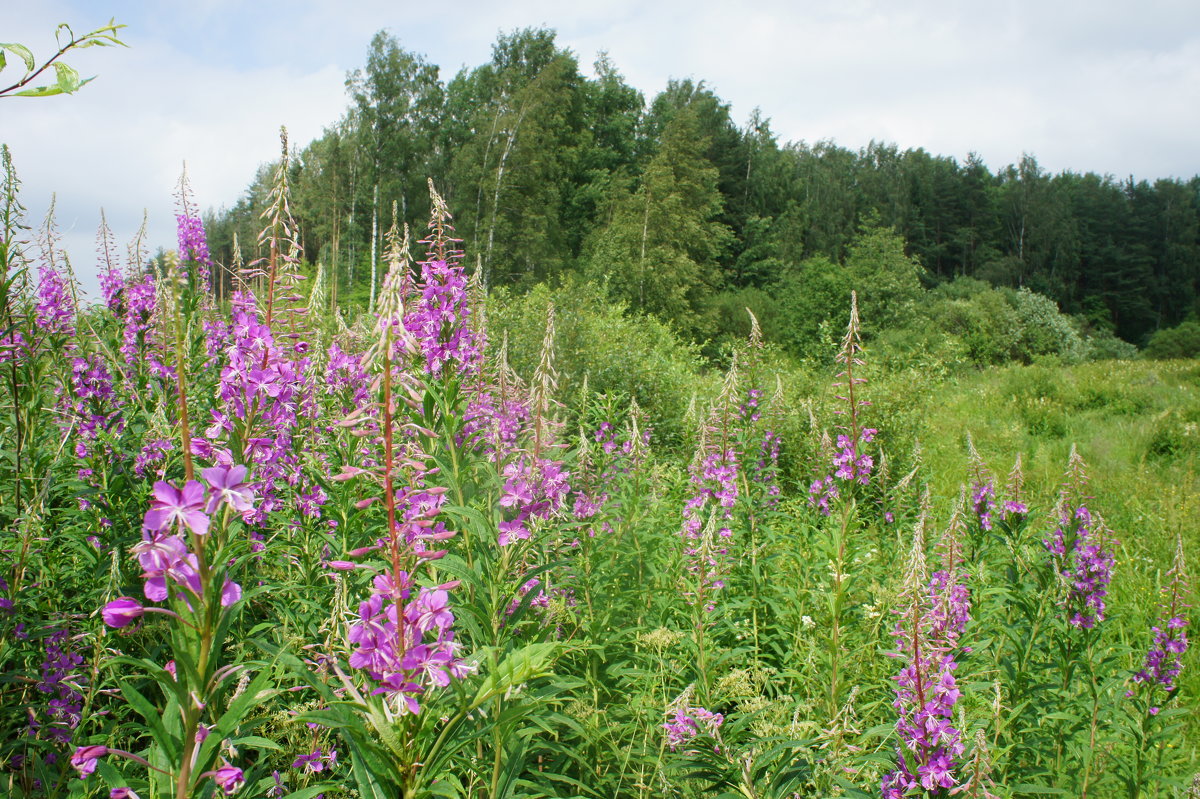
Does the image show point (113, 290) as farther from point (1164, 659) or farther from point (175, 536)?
point (1164, 659)

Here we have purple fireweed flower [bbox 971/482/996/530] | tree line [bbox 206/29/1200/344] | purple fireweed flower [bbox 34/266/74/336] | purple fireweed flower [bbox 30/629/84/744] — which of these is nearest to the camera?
purple fireweed flower [bbox 30/629/84/744]

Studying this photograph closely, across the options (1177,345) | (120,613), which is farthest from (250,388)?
(1177,345)

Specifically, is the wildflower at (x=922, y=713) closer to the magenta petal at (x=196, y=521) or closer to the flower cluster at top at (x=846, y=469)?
the flower cluster at top at (x=846, y=469)

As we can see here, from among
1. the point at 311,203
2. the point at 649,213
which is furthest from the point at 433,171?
the point at 649,213

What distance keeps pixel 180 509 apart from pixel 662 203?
25.8m

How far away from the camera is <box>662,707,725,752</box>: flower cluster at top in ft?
6.02

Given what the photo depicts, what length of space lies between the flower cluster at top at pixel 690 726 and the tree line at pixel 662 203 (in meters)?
5.72

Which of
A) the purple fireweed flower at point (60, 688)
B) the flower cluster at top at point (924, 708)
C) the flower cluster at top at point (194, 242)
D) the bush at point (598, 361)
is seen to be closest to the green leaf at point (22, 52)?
the purple fireweed flower at point (60, 688)

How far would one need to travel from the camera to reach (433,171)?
28844 mm

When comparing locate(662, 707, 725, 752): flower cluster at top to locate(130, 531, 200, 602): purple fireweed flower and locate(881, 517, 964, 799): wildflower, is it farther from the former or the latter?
locate(130, 531, 200, 602): purple fireweed flower

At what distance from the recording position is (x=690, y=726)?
1997 mm

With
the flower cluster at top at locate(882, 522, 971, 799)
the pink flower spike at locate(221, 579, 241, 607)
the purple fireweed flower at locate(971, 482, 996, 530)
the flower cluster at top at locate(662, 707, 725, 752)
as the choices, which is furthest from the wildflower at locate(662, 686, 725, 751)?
the purple fireweed flower at locate(971, 482, 996, 530)

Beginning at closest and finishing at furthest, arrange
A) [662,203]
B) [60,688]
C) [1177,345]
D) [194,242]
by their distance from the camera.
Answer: [60,688] < [194,242] < [662,203] < [1177,345]

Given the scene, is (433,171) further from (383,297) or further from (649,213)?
(383,297)
